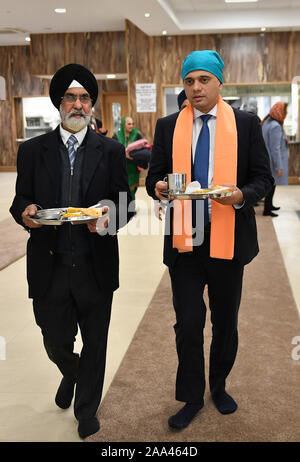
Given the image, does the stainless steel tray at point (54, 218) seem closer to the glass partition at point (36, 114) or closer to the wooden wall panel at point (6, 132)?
the glass partition at point (36, 114)

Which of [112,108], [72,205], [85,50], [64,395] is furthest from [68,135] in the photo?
[112,108]

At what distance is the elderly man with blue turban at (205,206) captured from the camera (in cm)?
232

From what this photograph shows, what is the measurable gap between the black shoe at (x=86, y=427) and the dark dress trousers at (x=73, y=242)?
0.04 meters

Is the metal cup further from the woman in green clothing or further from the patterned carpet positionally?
the woman in green clothing

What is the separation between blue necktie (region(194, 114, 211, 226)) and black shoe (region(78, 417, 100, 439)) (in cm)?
119

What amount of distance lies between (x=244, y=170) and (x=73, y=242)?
32.3 inches

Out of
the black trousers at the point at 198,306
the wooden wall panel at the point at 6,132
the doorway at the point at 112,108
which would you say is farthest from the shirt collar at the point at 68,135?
the wooden wall panel at the point at 6,132

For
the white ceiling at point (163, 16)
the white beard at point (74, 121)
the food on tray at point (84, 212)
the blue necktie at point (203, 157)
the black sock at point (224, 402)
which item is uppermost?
the white ceiling at point (163, 16)

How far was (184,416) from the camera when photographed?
2.52 m

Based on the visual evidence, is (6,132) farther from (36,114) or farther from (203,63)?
(203,63)

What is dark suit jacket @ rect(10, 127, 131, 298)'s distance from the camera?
7.49 ft

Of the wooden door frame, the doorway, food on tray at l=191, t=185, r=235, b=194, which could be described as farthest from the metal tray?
the doorway

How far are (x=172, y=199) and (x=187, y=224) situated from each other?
13 cm
